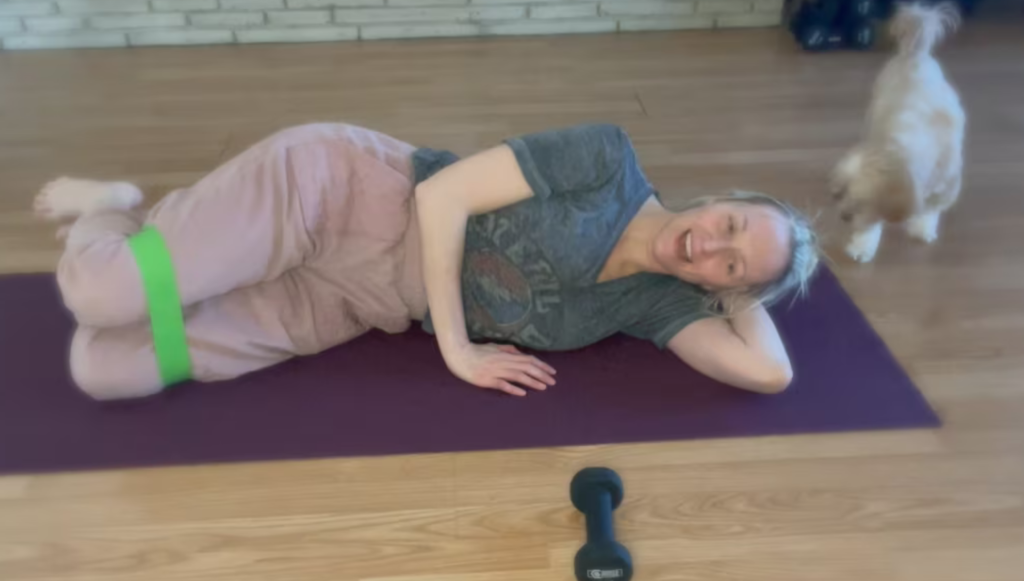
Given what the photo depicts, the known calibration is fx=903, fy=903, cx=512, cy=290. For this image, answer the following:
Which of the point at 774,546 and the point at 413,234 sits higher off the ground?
Answer: the point at 413,234

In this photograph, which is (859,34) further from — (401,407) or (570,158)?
(401,407)

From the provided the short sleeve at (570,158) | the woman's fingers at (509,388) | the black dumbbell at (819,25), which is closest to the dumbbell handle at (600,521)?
the woman's fingers at (509,388)

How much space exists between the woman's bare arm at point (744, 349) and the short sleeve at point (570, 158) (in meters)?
0.33

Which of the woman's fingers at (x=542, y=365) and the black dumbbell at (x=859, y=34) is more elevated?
the black dumbbell at (x=859, y=34)

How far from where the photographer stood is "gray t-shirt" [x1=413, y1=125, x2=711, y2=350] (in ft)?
5.25

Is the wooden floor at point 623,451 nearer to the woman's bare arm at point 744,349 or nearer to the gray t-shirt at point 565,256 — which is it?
the woman's bare arm at point 744,349

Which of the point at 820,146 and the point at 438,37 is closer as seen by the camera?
the point at 820,146

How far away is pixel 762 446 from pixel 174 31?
9.11 ft

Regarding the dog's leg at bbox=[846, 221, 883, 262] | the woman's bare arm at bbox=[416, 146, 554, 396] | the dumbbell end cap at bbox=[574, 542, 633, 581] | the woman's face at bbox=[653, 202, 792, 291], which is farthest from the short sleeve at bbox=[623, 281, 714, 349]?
the dog's leg at bbox=[846, 221, 883, 262]

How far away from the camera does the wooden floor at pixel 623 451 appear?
1409mm

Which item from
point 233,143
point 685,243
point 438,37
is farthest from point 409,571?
point 438,37

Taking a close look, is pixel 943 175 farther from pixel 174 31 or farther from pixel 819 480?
pixel 174 31

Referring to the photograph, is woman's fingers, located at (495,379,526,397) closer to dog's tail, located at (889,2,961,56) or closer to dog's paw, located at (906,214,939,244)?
dog's paw, located at (906,214,939,244)

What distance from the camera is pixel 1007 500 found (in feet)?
4.99
